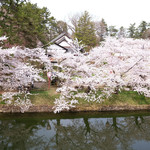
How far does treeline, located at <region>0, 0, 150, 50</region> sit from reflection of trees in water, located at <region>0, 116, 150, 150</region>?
5.52 m

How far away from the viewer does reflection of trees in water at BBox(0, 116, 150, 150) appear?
6586 millimetres

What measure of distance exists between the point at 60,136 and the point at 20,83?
4315 millimetres

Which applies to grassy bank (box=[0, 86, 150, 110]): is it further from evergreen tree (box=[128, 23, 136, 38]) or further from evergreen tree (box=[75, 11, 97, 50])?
evergreen tree (box=[128, 23, 136, 38])

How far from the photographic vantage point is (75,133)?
785 cm

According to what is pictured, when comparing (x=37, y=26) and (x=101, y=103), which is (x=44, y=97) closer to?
(x=101, y=103)

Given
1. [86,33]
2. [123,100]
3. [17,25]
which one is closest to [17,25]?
[17,25]

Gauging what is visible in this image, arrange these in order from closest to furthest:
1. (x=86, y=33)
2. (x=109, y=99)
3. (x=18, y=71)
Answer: (x=18, y=71)
(x=109, y=99)
(x=86, y=33)

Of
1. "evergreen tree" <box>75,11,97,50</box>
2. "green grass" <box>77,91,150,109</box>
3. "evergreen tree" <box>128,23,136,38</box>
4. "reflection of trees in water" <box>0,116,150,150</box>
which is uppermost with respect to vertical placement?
"evergreen tree" <box>128,23,136,38</box>

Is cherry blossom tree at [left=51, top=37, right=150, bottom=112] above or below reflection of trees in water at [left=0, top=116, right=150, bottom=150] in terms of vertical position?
above

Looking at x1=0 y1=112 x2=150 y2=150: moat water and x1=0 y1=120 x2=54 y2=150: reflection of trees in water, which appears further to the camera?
x1=0 y1=112 x2=150 y2=150: moat water

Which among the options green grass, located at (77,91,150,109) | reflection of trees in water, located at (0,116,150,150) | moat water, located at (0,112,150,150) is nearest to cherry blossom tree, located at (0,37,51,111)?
moat water, located at (0,112,150,150)

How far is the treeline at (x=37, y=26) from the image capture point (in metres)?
9.23

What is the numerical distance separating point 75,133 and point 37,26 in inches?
416

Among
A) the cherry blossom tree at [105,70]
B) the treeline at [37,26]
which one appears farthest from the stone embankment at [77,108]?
the treeline at [37,26]
